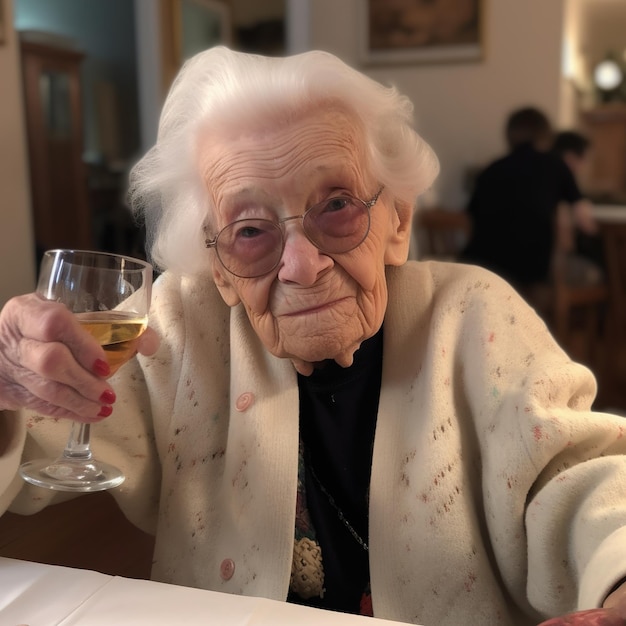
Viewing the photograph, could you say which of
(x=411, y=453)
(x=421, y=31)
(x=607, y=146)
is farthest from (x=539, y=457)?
(x=607, y=146)

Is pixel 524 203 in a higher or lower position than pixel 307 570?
higher

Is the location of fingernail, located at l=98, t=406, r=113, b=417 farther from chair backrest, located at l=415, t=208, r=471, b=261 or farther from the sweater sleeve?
chair backrest, located at l=415, t=208, r=471, b=261

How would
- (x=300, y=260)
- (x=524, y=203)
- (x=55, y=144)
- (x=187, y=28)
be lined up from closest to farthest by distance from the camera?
(x=300, y=260)
(x=524, y=203)
(x=55, y=144)
(x=187, y=28)

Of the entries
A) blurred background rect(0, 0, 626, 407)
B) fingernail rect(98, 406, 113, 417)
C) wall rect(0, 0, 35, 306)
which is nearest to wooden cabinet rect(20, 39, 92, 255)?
blurred background rect(0, 0, 626, 407)

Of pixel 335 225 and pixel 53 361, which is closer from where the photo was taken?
pixel 53 361

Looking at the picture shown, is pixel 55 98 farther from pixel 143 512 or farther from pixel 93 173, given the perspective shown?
Result: pixel 143 512

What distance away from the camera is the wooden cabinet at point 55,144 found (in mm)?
3965

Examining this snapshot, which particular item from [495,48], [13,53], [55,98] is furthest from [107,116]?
[495,48]

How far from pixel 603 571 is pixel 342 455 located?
0.45 m

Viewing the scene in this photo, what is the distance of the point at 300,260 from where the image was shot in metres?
0.92

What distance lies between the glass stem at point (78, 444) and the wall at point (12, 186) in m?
2.39

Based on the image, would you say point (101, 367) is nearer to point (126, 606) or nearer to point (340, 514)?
point (126, 606)

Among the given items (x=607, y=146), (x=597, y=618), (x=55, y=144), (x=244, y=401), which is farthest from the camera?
(x=607, y=146)

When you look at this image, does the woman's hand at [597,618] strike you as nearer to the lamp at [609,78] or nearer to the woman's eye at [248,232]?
the woman's eye at [248,232]
